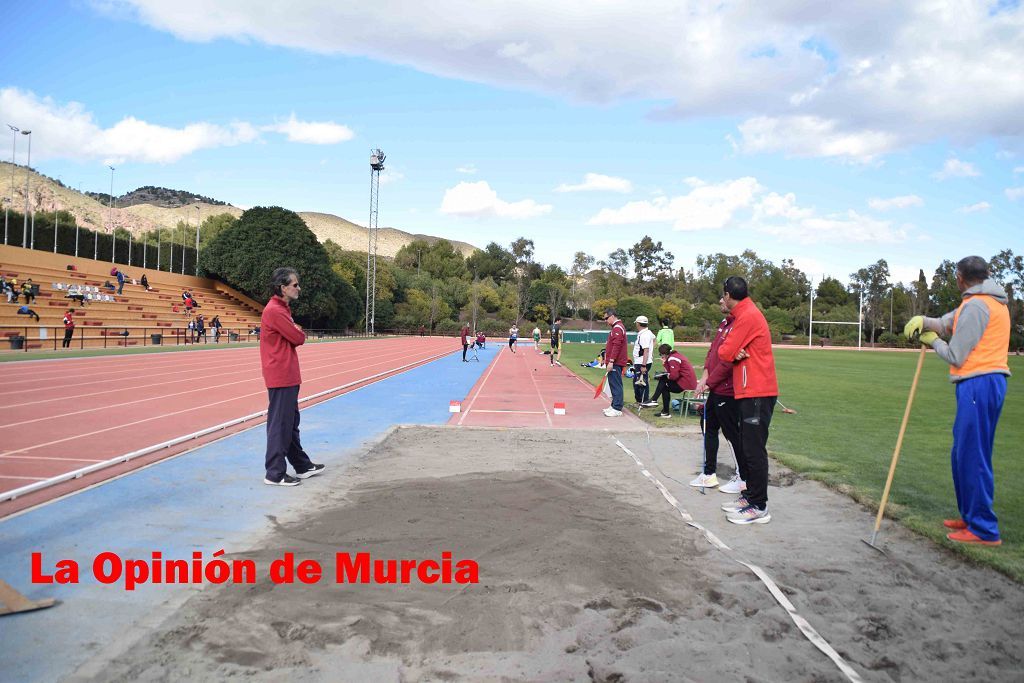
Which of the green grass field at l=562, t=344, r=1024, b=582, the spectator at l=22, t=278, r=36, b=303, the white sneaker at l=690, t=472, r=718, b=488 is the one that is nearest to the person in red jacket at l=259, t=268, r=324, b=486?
the white sneaker at l=690, t=472, r=718, b=488

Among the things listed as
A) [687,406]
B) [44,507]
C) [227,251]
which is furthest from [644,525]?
[227,251]

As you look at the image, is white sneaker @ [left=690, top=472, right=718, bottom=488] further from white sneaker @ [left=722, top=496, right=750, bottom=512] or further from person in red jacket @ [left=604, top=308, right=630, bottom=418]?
person in red jacket @ [left=604, top=308, right=630, bottom=418]

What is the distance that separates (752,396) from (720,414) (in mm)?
888

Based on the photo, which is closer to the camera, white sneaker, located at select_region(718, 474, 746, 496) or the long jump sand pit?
the long jump sand pit

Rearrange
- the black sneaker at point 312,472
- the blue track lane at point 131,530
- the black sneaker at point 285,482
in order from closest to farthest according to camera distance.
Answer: the blue track lane at point 131,530 → the black sneaker at point 285,482 → the black sneaker at point 312,472

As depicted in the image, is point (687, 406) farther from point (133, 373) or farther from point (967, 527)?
point (133, 373)

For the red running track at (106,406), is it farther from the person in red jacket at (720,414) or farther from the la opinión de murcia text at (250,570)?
the person in red jacket at (720,414)

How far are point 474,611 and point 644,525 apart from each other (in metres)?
1.99

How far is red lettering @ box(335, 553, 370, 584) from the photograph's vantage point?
3812 mm

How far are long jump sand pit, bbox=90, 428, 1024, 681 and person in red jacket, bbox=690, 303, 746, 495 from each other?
0.63 metres

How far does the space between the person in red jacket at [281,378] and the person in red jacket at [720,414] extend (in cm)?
387

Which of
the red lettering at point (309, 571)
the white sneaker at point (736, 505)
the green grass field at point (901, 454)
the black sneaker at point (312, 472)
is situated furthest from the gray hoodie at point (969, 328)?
the black sneaker at point (312, 472)

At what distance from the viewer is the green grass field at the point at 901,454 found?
17.1ft

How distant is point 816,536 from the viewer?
4914 millimetres
